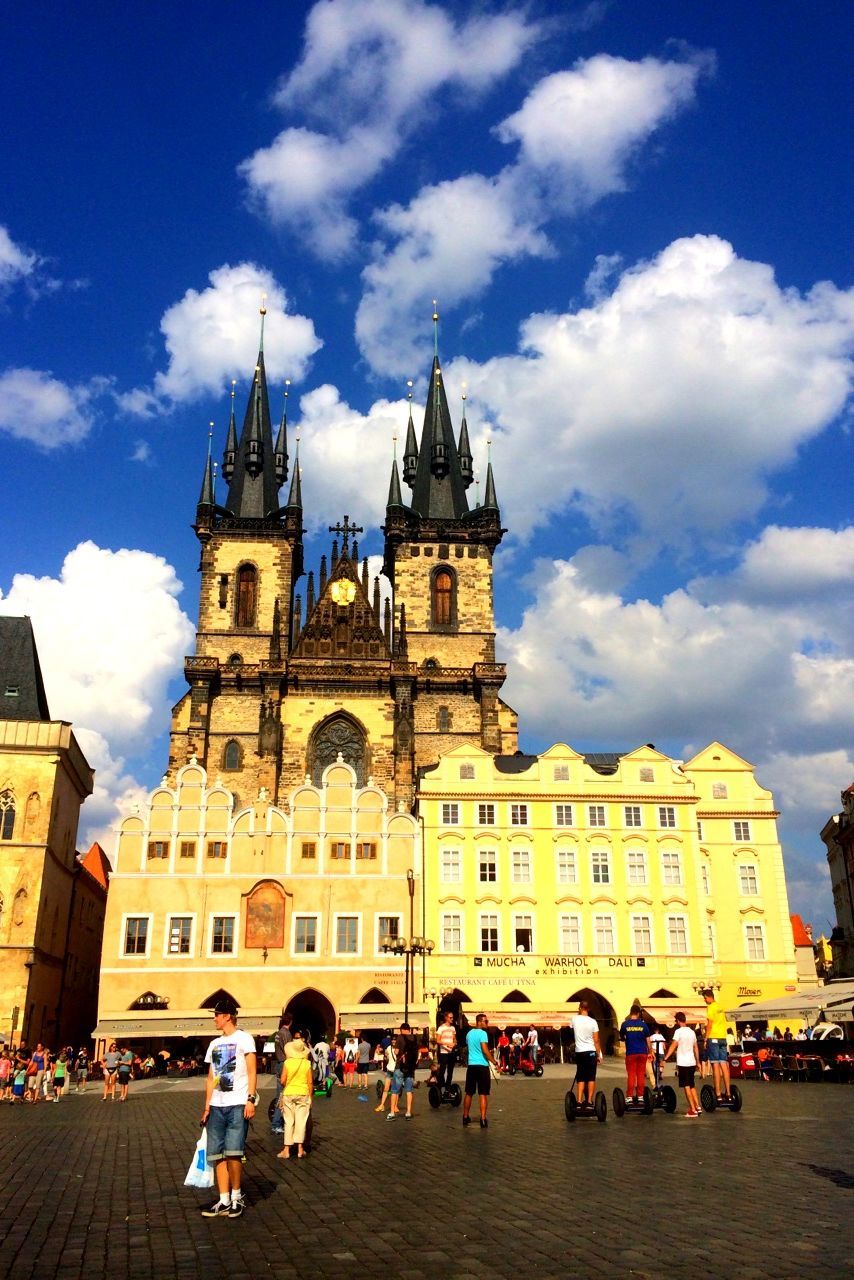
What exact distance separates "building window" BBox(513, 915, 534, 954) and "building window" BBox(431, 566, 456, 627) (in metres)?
23.6

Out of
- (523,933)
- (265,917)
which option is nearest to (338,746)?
(265,917)

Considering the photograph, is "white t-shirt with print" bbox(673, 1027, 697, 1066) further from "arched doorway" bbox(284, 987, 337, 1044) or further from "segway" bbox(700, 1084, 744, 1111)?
"arched doorway" bbox(284, 987, 337, 1044)

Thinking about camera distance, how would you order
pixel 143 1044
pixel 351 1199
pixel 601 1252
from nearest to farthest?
pixel 601 1252
pixel 351 1199
pixel 143 1044

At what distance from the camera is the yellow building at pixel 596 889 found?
144ft

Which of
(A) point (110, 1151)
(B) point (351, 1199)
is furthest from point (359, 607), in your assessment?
(B) point (351, 1199)

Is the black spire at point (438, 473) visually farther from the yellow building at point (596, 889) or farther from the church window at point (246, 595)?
the yellow building at point (596, 889)

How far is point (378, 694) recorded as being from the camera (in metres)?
59.2

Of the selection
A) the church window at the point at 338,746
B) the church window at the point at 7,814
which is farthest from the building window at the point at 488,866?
the church window at the point at 7,814

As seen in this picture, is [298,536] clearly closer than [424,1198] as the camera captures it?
No

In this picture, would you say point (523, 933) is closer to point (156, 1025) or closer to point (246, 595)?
point (156, 1025)

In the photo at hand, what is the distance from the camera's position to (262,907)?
42.9 meters

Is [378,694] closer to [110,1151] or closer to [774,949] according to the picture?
[774,949]

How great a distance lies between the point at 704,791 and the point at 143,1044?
25.3 m

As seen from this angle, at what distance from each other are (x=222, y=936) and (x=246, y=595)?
88.3ft
